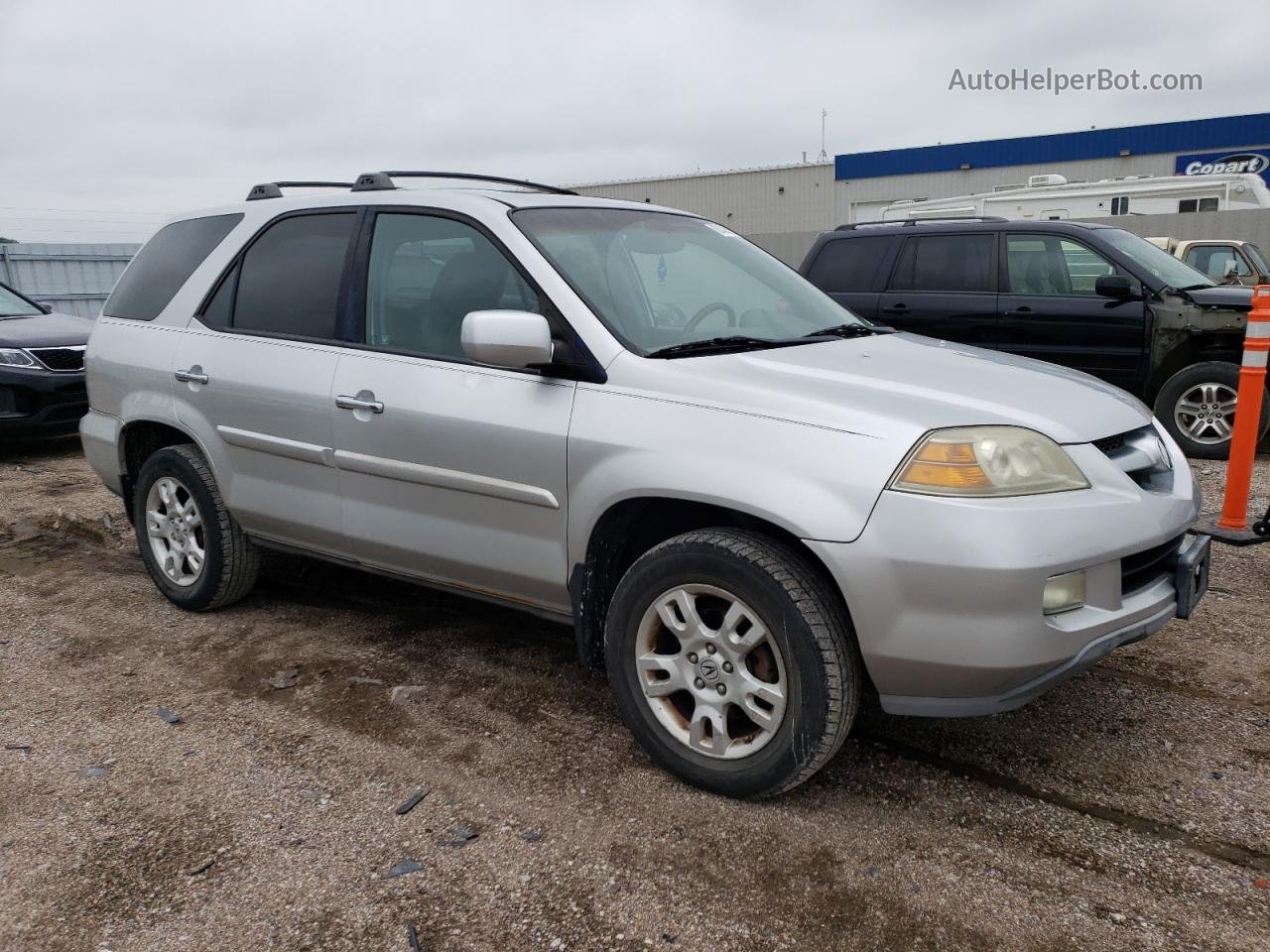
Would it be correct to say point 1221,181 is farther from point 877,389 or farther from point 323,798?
point 323,798

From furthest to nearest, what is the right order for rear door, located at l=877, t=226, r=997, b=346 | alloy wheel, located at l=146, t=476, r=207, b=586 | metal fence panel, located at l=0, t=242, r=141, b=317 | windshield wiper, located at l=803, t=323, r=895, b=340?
metal fence panel, located at l=0, t=242, r=141, b=317 < rear door, located at l=877, t=226, r=997, b=346 < alloy wheel, located at l=146, t=476, r=207, b=586 < windshield wiper, located at l=803, t=323, r=895, b=340

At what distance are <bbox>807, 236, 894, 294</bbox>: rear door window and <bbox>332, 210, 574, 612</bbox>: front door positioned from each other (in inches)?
211

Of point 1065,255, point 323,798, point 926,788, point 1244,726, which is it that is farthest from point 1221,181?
point 323,798

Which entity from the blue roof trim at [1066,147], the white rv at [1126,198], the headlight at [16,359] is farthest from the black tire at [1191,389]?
the blue roof trim at [1066,147]

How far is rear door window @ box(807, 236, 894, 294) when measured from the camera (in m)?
8.46

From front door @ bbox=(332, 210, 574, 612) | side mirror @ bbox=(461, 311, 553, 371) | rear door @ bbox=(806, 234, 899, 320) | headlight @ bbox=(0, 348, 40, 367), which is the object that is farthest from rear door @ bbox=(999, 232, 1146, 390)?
headlight @ bbox=(0, 348, 40, 367)

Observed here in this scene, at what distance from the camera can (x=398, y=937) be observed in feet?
7.66

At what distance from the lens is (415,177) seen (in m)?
4.16

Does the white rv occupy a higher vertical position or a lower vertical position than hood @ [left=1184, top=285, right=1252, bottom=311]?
higher

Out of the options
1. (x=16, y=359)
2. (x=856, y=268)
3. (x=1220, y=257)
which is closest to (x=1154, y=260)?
(x=856, y=268)

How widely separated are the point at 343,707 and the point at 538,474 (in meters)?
1.18

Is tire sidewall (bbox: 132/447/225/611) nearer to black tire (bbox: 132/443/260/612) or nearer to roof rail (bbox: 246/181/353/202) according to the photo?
black tire (bbox: 132/443/260/612)

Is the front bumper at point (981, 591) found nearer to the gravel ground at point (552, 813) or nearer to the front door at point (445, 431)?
the gravel ground at point (552, 813)

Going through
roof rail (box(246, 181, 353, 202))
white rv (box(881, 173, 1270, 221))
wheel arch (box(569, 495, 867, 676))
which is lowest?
wheel arch (box(569, 495, 867, 676))
